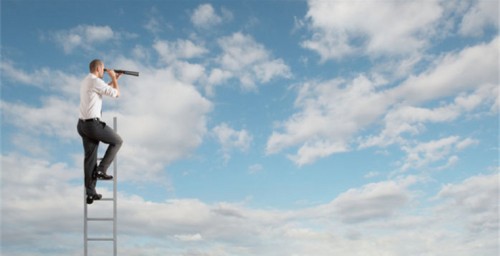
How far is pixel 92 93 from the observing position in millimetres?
10750

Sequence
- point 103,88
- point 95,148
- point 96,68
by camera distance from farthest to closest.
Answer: point 95,148, point 96,68, point 103,88

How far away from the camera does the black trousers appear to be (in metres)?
10.9

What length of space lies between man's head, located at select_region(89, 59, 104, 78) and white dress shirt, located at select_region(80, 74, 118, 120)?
96mm

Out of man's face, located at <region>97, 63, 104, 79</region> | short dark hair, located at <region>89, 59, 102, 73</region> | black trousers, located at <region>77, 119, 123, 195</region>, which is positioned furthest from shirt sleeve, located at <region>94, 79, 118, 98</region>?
black trousers, located at <region>77, 119, 123, 195</region>

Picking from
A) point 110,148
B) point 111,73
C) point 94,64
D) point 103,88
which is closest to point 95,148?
point 110,148

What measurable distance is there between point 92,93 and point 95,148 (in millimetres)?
1081

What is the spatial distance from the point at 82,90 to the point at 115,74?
2.43 feet

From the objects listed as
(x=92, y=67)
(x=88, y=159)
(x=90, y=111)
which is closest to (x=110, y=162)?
(x=88, y=159)

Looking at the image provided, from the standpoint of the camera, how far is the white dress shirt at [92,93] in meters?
10.7

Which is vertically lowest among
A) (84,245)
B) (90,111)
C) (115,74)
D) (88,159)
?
(84,245)

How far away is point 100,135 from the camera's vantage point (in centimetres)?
1083

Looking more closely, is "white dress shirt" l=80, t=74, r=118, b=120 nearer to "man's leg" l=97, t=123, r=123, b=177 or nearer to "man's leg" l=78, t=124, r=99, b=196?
"man's leg" l=97, t=123, r=123, b=177

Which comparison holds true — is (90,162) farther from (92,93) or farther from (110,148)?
(92,93)

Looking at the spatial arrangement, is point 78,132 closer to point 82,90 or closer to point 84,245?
point 82,90
